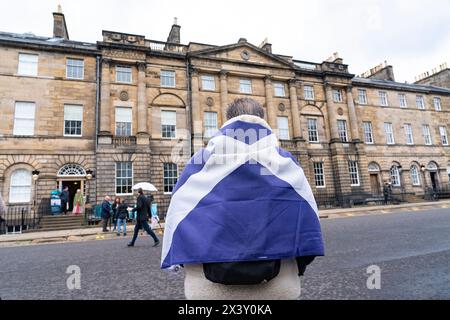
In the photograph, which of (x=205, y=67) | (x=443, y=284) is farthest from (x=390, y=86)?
(x=443, y=284)

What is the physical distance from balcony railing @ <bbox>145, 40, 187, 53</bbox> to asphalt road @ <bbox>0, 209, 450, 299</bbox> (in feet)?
62.7

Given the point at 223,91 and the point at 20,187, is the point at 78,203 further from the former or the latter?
the point at 223,91

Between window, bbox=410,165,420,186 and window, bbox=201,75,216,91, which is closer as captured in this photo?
window, bbox=201,75,216,91

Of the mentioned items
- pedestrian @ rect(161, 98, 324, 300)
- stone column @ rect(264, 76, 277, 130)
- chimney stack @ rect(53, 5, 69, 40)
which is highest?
chimney stack @ rect(53, 5, 69, 40)

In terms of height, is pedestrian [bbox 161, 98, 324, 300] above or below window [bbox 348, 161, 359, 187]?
below

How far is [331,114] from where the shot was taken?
2617 centimetres

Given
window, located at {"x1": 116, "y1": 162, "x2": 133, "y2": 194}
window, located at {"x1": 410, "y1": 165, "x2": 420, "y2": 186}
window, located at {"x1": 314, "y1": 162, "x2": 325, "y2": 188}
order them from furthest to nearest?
window, located at {"x1": 410, "y1": 165, "x2": 420, "y2": 186} → window, located at {"x1": 314, "y1": 162, "x2": 325, "y2": 188} → window, located at {"x1": 116, "y1": 162, "x2": 133, "y2": 194}

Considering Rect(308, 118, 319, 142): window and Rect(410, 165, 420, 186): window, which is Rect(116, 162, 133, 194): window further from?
Rect(410, 165, 420, 186): window

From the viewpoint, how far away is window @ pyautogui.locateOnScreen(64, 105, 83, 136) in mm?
18875

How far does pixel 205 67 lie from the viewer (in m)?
22.7

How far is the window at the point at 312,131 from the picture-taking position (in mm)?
25722

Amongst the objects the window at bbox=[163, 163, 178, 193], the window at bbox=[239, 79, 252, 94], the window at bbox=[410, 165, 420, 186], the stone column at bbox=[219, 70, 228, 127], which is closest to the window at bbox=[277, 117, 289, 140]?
the window at bbox=[239, 79, 252, 94]
